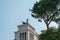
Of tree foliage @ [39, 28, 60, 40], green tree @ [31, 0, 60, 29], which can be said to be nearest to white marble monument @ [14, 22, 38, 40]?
green tree @ [31, 0, 60, 29]

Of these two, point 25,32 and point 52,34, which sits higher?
point 25,32

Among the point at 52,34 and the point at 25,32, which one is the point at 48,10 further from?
the point at 25,32

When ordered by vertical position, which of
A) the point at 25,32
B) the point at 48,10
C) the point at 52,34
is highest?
the point at 48,10

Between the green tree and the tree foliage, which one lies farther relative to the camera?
the green tree

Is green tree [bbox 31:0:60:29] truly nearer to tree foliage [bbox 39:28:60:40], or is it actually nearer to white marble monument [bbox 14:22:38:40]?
tree foliage [bbox 39:28:60:40]

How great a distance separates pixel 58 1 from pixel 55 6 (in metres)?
0.67

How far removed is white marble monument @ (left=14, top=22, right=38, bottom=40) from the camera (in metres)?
28.8

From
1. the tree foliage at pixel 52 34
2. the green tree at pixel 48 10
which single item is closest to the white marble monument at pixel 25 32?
the green tree at pixel 48 10

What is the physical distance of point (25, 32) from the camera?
29.0 metres

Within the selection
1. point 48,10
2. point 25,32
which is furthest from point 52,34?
point 25,32

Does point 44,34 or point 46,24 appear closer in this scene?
point 44,34

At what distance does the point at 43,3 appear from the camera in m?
24.4

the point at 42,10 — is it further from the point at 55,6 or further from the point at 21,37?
the point at 21,37

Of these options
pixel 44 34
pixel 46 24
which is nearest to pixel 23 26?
pixel 46 24
